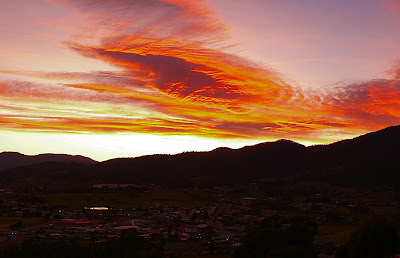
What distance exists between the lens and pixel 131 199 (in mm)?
144250

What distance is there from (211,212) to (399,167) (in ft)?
370

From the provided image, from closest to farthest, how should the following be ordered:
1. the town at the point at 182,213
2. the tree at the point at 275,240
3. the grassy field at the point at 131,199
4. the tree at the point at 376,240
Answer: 1. the tree at the point at 275,240
2. the tree at the point at 376,240
3. the town at the point at 182,213
4. the grassy field at the point at 131,199

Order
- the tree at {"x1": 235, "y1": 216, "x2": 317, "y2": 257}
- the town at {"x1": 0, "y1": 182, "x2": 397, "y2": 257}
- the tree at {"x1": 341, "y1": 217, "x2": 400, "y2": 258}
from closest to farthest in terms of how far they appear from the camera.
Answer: the tree at {"x1": 235, "y1": 216, "x2": 317, "y2": 257}, the tree at {"x1": 341, "y1": 217, "x2": 400, "y2": 258}, the town at {"x1": 0, "y1": 182, "x2": 397, "y2": 257}

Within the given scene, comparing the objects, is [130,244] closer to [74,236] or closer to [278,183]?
[74,236]

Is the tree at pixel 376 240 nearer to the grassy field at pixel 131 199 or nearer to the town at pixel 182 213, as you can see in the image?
the town at pixel 182 213

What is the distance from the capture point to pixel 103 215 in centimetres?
10700

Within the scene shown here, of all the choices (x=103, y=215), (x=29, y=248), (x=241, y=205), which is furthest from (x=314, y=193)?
(x=29, y=248)

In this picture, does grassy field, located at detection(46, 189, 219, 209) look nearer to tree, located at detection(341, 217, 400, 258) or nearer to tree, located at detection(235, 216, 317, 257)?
tree, located at detection(235, 216, 317, 257)

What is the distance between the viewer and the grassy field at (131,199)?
132000mm

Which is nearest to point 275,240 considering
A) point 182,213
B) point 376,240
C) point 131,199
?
point 376,240

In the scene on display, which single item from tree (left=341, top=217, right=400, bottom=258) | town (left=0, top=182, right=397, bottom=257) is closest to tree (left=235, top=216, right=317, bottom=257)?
tree (left=341, top=217, right=400, bottom=258)

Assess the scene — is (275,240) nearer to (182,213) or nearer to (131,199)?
(182,213)

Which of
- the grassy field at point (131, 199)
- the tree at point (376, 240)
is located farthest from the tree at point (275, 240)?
the grassy field at point (131, 199)

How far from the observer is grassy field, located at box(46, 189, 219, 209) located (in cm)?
13200
